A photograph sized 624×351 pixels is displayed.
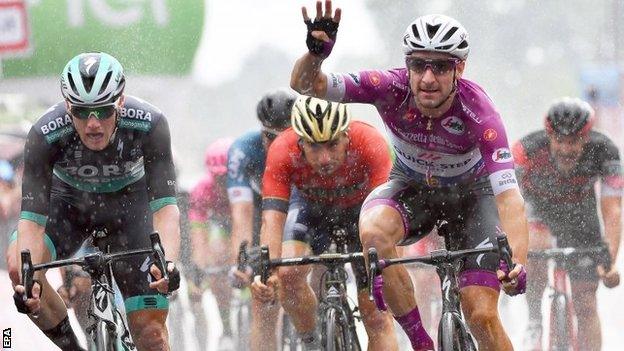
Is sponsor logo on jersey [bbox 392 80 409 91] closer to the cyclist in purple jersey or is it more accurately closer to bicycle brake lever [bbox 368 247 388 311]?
the cyclist in purple jersey

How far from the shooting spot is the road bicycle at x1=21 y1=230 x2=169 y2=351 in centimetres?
687

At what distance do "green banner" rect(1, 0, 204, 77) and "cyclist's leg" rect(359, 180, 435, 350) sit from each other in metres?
11.6

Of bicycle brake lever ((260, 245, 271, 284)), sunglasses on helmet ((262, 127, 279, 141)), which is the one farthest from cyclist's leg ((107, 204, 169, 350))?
sunglasses on helmet ((262, 127, 279, 141))

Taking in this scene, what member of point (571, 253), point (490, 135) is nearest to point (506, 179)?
point (490, 135)

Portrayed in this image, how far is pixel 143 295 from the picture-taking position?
7.61 meters

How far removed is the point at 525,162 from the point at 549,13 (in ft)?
82.1

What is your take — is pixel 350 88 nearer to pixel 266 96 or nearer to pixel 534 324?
pixel 266 96

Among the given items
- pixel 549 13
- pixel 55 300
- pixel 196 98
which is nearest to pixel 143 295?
pixel 55 300

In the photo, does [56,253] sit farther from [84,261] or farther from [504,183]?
[504,183]

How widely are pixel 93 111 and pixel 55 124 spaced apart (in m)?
0.29

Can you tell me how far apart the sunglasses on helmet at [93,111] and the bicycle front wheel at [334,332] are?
1.71m

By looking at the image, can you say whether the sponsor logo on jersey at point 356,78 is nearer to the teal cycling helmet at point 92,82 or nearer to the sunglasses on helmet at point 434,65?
the sunglasses on helmet at point 434,65

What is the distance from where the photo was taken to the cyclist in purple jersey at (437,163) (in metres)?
7.27

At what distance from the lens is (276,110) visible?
10516 mm
